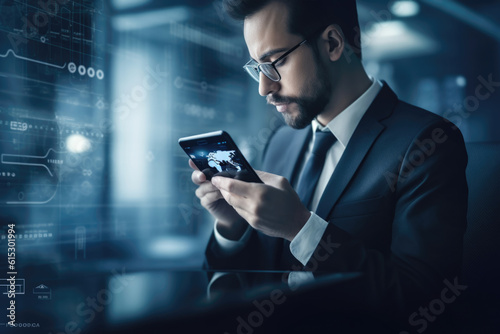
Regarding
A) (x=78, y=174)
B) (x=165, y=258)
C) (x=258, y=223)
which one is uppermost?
(x=78, y=174)

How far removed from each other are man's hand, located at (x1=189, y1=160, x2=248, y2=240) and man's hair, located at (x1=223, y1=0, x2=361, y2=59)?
1.63ft

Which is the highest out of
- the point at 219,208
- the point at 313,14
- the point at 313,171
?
the point at 313,14

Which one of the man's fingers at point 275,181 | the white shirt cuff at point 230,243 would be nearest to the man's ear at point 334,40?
the man's fingers at point 275,181

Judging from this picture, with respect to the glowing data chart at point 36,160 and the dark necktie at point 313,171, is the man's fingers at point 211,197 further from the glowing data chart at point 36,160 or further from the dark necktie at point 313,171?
the glowing data chart at point 36,160

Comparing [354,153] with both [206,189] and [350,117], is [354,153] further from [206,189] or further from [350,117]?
[206,189]

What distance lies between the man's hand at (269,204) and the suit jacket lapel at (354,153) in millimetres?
202

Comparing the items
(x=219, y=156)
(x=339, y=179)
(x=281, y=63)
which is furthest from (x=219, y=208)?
(x=281, y=63)

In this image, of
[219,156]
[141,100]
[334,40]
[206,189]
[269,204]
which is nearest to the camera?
[269,204]

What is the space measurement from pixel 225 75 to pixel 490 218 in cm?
147

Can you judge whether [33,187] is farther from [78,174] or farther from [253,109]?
[253,109]

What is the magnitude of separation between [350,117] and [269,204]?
50cm

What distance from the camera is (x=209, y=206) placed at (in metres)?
1.21

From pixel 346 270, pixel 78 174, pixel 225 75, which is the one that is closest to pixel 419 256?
pixel 346 270

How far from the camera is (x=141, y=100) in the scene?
1.72m
